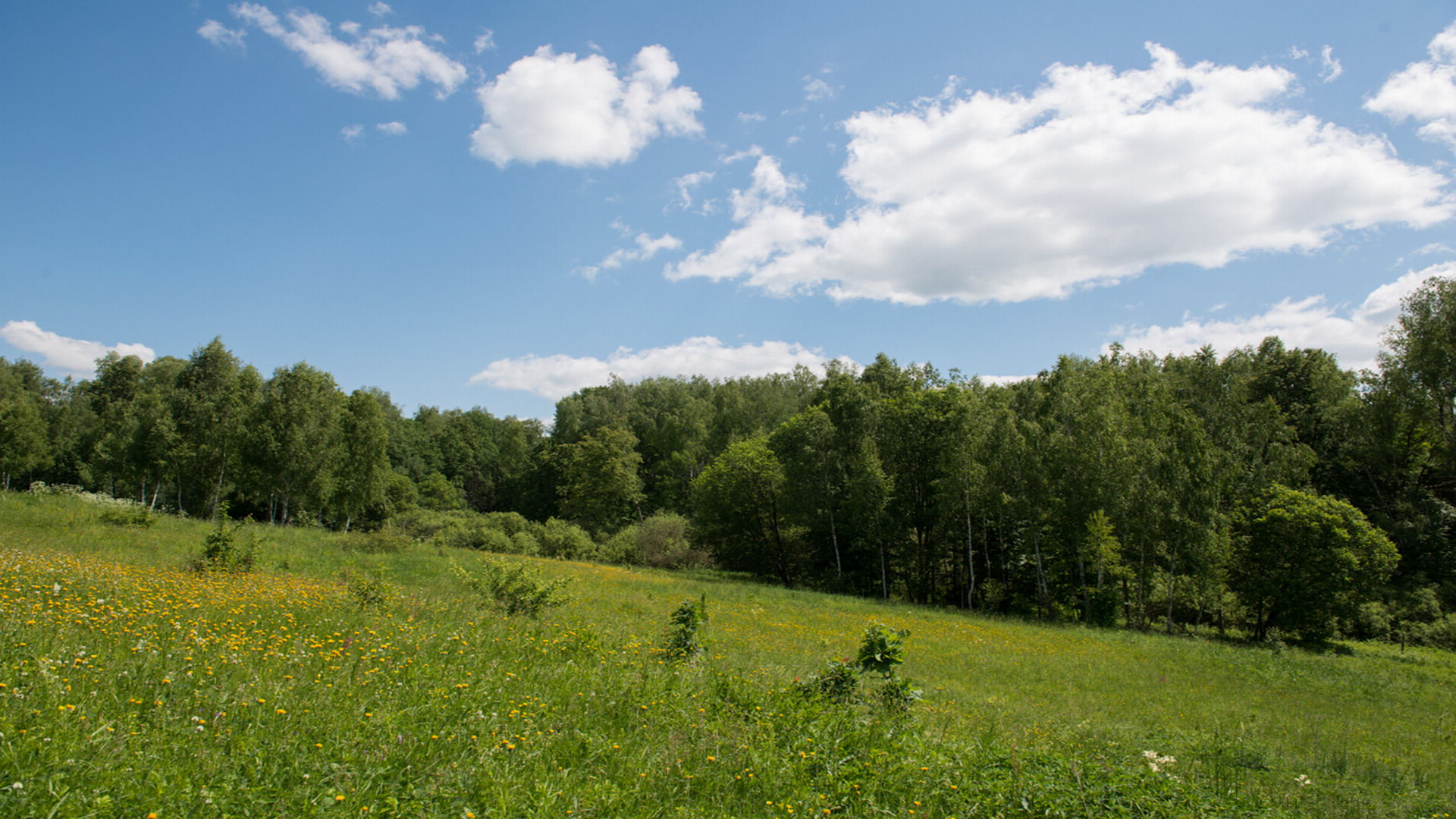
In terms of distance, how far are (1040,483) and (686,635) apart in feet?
84.3

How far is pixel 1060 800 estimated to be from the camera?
524cm

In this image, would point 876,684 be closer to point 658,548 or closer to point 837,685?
point 837,685

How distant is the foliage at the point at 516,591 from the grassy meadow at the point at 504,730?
1.36ft

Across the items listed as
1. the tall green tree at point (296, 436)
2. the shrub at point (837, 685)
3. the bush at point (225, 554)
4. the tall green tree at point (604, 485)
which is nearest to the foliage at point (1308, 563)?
the shrub at point (837, 685)

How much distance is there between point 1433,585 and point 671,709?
44.7 meters

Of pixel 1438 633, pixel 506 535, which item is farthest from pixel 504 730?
pixel 1438 633

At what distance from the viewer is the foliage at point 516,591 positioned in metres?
11.7

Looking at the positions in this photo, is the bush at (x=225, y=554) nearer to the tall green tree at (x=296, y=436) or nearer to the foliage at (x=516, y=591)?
the foliage at (x=516, y=591)

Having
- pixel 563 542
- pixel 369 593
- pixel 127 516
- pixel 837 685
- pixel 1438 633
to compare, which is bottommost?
pixel 1438 633

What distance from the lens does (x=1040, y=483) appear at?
30.0m

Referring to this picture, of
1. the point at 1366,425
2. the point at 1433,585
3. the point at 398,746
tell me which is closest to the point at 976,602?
the point at 1433,585

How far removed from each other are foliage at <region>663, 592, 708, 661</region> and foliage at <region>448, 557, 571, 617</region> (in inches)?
127

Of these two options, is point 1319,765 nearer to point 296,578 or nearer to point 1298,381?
point 296,578

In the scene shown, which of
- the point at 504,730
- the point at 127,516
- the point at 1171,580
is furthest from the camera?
the point at 1171,580
